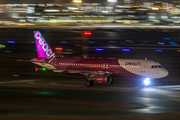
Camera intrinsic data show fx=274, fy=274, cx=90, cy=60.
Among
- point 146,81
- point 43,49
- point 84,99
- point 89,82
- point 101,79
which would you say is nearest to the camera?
point 84,99

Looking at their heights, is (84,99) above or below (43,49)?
below

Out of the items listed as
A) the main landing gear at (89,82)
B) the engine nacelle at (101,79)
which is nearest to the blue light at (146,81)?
the engine nacelle at (101,79)

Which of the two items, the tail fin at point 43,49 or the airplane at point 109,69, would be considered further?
the tail fin at point 43,49

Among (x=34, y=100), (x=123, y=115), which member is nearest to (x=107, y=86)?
(x=34, y=100)

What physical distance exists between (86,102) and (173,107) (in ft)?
28.5

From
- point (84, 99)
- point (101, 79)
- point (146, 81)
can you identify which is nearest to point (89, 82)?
point (101, 79)

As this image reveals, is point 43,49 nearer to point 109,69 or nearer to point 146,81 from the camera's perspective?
point 109,69

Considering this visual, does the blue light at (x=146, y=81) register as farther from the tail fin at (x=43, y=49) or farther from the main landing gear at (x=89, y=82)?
the tail fin at (x=43, y=49)

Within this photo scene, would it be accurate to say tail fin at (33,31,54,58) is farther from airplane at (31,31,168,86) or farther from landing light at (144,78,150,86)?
landing light at (144,78,150,86)

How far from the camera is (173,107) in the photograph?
87.2 feet

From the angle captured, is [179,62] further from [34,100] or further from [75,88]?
[34,100]

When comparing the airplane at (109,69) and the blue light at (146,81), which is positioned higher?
the airplane at (109,69)

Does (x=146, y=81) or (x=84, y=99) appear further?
(x=146, y=81)

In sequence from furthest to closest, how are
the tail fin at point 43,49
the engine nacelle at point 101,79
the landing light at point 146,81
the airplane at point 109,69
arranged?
1. the tail fin at point 43,49
2. the landing light at point 146,81
3. the airplane at point 109,69
4. the engine nacelle at point 101,79
